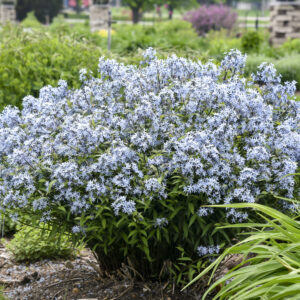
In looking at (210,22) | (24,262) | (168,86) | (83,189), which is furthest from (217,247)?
(210,22)

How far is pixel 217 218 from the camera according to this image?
125 inches

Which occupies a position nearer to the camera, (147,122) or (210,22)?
(147,122)

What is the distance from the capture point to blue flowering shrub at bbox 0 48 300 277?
3.01 meters

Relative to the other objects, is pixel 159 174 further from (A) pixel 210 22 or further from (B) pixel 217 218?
(A) pixel 210 22

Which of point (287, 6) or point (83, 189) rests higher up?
point (287, 6)

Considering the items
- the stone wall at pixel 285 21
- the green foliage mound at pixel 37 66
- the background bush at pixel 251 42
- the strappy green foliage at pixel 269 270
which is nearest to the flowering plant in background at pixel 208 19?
the stone wall at pixel 285 21

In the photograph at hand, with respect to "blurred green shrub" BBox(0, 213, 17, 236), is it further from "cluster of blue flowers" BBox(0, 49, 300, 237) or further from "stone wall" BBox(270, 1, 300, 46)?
"stone wall" BBox(270, 1, 300, 46)

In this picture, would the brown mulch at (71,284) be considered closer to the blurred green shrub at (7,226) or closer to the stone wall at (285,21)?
the blurred green shrub at (7,226)

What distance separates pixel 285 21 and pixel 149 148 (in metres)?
14.3

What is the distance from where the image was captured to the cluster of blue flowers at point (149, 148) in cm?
301

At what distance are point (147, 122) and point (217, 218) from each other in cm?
80

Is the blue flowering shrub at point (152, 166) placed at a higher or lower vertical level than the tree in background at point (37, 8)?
lower

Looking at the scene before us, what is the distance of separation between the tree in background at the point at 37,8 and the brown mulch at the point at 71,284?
1308 inches

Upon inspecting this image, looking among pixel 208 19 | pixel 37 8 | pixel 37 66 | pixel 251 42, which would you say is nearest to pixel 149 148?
pixel 37 66
